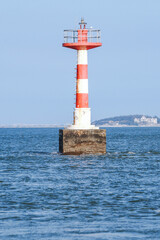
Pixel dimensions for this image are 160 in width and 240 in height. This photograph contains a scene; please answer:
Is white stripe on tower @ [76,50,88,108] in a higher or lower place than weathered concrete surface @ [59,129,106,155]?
higher

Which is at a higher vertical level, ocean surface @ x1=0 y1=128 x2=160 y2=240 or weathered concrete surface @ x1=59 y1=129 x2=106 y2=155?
weathered concrete surface @ x1=59 y1=129 x2=106 y2=155

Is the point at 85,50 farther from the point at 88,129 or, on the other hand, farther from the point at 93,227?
the point at 93,227

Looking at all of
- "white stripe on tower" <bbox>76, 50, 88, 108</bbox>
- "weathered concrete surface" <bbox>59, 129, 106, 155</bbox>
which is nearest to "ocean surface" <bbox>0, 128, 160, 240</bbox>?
"weathered concrete surface" <bbox>59, 129, 106, 155</bbox>

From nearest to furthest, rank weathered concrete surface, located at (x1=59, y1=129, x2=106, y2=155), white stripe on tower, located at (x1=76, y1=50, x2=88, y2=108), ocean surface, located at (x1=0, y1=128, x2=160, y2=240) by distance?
ocean surface, located at (x1=0, y1=128, x2=160, y2=240) → weathered concrete surface, located at (x1=59, y1=129, x2=106, y2=155) → white stripe on tower, located at (x1=76, y1=50, x2=88, y2=108)

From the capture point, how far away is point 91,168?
3008 centimetres

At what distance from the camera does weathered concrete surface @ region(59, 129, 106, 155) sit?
36.2m

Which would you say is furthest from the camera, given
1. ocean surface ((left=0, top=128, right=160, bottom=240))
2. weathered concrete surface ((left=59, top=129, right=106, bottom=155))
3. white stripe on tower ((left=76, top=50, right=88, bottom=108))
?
white stripe on tower ((left=76, top=50, right=88, bottom=108))

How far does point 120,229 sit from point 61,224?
1592 millimetres

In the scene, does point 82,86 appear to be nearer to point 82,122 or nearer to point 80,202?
point 82,122

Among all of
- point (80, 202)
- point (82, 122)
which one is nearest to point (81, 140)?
point (82, 122)

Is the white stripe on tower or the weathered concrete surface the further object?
the white stripe on tower

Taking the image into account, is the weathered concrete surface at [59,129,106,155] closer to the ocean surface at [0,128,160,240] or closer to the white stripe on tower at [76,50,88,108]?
the white stripe on tower at [76,50,88,108]

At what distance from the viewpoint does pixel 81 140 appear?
3631cm

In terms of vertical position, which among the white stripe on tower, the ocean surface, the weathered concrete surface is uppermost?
the white stripe on tower
